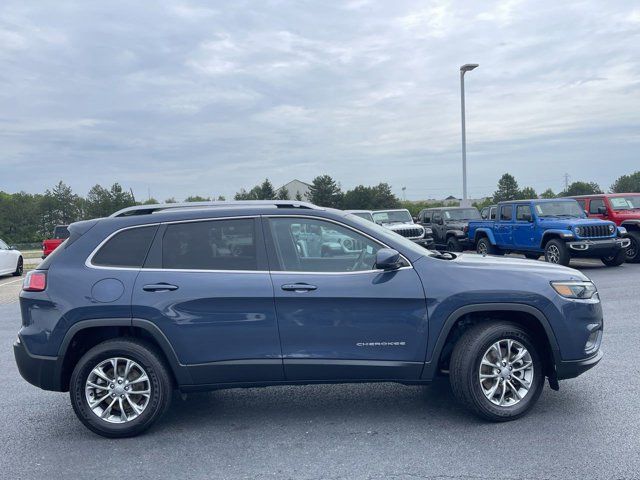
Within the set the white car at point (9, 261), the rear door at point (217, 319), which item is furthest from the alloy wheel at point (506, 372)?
the white car at point (9, 261)

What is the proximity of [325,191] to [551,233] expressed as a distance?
42.3m

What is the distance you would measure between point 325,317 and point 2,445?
2662 mm

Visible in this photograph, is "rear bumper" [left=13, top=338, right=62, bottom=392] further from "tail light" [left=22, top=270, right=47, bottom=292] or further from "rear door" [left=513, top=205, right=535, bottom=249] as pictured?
"rear door" [left=513, top=205, right=535, bottom=249]

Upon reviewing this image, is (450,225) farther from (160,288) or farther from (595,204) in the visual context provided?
(160,288)

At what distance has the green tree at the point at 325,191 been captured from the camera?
56.0 m

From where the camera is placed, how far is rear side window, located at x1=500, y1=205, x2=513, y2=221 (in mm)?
16641

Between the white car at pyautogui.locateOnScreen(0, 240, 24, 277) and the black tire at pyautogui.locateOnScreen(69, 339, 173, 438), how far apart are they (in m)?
16.2

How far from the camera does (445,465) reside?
3936mm

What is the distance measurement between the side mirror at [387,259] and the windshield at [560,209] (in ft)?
40.6

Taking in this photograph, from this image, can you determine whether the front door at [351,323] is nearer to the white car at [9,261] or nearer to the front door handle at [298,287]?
the front door handle at [298,287]

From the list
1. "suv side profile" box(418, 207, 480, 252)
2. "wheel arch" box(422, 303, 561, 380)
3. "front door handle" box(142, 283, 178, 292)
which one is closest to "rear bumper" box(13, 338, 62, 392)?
"front door handle" box(142, 283, 178, 292)

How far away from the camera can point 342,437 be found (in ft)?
14.7

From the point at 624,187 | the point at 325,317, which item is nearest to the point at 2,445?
the point at 325,317

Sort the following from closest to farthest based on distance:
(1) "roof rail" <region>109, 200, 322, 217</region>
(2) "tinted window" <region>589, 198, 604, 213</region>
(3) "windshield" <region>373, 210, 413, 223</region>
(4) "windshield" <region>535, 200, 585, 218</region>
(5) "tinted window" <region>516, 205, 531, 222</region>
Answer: (1) "roof rail" <region>109, 200, 322, 217</region>
(4) "windshield" <region>535, 200, 585, 218</region>
(5) "tinted window" <region>516, 205, 531, 222</region>
(2) "tinted window" <region>589, 198, 604, 213</region>
(3) "windshield" <region>373, 210, 413, 223</region>
